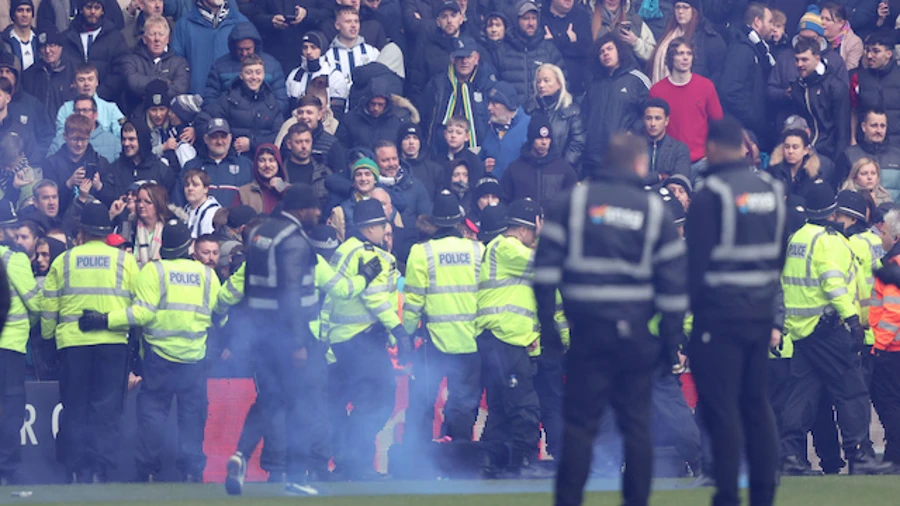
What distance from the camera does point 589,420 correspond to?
864cm

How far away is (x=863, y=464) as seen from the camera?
13.2 meters

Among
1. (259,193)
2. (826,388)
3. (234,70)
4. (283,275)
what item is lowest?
(826,388)

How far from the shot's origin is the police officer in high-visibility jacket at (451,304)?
13008 millimetres

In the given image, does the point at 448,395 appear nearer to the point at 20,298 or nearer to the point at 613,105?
the point at 20,298

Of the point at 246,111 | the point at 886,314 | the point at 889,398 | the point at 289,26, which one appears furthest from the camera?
the point at 289,26

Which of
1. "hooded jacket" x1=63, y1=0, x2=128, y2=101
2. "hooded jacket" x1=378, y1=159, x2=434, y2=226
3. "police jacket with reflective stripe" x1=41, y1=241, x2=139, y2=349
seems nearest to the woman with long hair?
"hooded jacket" x1=378, y1=159, x2=434, y2=226

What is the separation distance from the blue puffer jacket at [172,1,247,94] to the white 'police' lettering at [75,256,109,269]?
206 inches

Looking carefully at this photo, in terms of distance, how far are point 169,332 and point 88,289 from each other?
0.75 meters

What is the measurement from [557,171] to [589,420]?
7738mm

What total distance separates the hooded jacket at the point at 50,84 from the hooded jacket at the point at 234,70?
1526 millimetres

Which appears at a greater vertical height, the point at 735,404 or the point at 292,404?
the point at 735,404

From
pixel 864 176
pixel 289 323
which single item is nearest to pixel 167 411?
pixel 289 323

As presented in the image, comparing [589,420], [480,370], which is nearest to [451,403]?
[480,370]

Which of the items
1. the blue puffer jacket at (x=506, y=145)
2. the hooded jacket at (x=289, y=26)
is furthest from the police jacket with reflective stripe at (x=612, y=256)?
the hooded jacket at (x=289, y=26)
